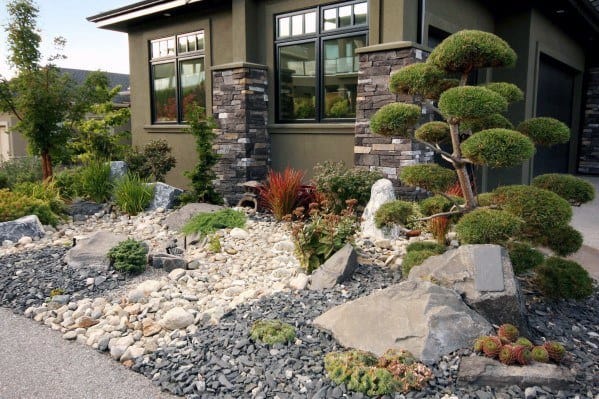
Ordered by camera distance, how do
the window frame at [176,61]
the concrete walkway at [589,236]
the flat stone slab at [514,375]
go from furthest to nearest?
1. the window frame at [176,61]
2. the concrete walkway at [589,236]
3. the flat stone slab at [514,375]

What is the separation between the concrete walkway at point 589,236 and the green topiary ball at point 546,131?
4.62 ft

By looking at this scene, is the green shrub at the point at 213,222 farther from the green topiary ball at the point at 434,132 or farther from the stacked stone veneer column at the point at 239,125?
the green topiary ball at the point at 434,132

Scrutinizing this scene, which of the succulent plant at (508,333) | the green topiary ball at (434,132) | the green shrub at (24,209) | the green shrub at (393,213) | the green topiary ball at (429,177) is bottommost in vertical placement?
the succulent plant at (508,333)

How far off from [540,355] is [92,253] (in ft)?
12.4

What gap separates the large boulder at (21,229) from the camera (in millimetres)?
5703

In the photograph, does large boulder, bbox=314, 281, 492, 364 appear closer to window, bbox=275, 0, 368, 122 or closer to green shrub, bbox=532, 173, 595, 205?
green shrub, bbox=532, 173, 595, 205

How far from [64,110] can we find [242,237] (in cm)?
436

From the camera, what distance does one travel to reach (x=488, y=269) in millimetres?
3100

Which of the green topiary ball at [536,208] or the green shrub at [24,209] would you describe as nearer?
the green topiary ball at [536,208]

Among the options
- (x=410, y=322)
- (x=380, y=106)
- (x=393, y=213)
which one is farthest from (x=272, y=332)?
(x=380, y=106)

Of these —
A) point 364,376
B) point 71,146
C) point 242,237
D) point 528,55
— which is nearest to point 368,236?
point 242,237

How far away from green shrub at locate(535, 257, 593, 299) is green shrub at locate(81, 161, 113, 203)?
6.19m

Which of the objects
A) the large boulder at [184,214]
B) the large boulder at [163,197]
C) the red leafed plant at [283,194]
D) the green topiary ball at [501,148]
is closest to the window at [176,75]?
the large boulder at [163,197]

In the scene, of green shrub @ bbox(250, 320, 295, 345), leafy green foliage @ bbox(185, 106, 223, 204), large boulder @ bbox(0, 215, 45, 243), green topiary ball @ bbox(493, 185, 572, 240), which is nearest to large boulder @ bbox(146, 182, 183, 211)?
leafy green foliage @ bbox(185, 106, 223, 204)
